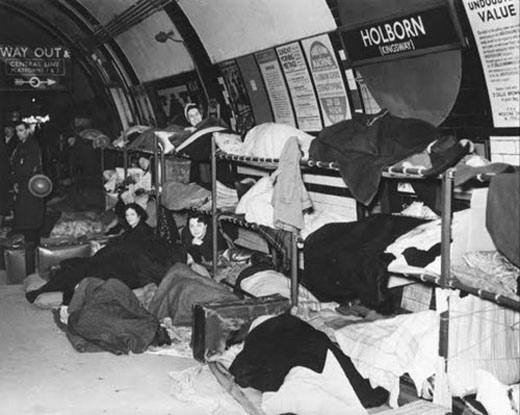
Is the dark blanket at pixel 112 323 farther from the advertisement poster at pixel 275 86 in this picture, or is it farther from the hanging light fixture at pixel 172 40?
the hanging light fixture at pixel 172 40

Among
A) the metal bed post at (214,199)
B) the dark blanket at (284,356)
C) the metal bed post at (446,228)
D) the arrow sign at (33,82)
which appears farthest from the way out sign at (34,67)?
the metal bed post at (446,228)

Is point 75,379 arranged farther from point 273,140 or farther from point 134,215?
point 134,215

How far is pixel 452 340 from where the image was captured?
4.38 m

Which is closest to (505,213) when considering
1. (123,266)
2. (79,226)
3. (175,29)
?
(123,266)

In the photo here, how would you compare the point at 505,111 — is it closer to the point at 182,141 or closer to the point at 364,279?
the point at 364,279

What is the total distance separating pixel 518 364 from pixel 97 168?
31.8 ft

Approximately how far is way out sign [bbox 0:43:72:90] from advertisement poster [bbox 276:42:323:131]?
589cm

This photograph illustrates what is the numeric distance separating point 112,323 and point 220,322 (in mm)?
910

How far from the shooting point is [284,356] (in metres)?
4.86

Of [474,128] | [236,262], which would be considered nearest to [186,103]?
[236,262]

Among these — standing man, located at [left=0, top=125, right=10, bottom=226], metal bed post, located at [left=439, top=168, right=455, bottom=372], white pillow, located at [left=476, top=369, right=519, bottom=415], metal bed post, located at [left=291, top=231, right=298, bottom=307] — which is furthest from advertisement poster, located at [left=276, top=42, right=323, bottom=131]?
standing man, located at [left=0, top=125, right=10, bottom=226]

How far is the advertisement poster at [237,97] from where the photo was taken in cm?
789

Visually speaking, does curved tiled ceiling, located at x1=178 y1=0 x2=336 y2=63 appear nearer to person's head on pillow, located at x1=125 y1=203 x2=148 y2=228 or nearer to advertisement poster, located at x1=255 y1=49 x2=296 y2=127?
advertisement poster, located at x1=255 y1=49 x2=296 y2=127

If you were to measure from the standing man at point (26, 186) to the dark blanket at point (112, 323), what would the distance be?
11.9ft
